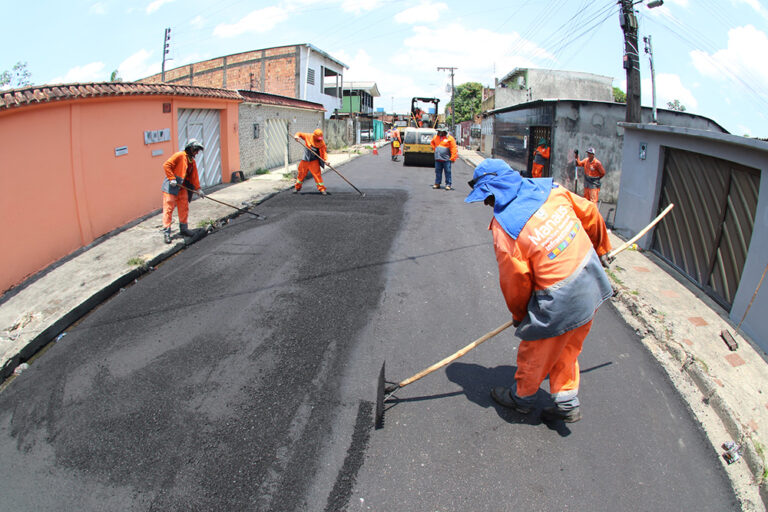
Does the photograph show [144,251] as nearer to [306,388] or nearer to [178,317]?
[178,317]

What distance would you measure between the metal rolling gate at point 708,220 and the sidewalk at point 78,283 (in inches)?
276

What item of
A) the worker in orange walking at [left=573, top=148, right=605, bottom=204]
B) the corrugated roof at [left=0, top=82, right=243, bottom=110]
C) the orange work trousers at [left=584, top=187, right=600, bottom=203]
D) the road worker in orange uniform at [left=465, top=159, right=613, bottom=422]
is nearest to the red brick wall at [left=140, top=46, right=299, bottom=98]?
the corrugated roof at [left=0, top=82, right=243, bottom=110]

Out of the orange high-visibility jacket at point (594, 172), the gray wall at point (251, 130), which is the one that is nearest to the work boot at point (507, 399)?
the orange high-visibility jacket at point (594, 172)

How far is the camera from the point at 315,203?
10984 millimetres

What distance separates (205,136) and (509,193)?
38.5 feet

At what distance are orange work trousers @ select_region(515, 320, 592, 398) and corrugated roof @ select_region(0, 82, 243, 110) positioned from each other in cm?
639

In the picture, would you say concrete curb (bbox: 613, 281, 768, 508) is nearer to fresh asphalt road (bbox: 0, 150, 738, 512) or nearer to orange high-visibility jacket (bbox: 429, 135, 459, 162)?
fresh asphalt road (bbox: 0, 150, 738, 512)

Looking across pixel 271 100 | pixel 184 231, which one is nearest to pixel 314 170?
pixel 184 231

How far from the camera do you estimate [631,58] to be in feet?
35.8

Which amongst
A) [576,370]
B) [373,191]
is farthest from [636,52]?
[576,370]

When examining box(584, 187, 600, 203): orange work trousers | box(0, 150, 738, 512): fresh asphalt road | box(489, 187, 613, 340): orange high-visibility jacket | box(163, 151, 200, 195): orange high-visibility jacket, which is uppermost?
box(163, 151, 200, 195): orange high-visibility jacket

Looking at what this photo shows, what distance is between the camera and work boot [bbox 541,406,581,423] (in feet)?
11.5

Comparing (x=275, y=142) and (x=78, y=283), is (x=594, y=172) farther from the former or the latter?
(x=275, y=142)

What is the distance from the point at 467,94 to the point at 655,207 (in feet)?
210
